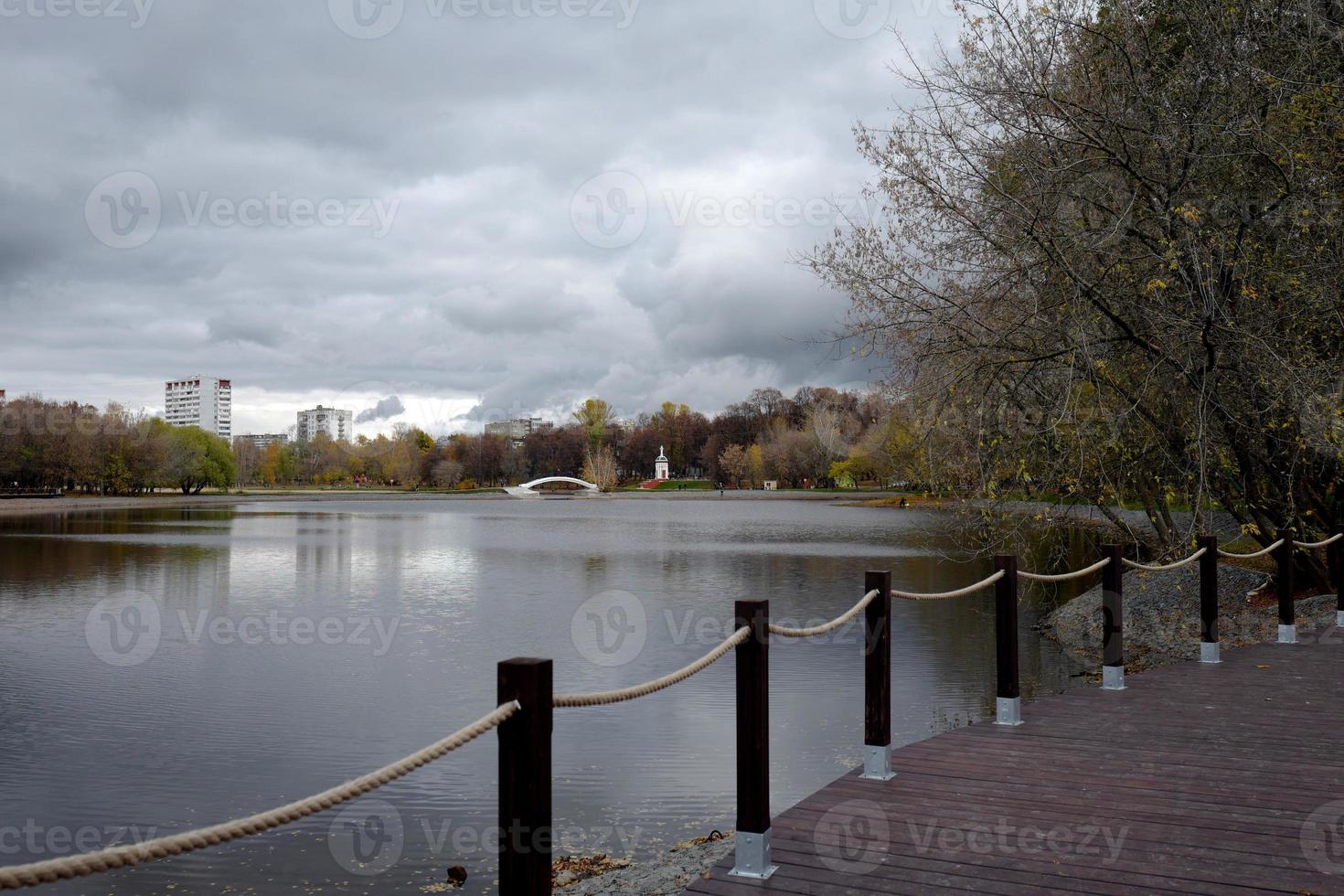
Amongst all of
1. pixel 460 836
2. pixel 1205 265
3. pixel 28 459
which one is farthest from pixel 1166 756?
pixel 28 459

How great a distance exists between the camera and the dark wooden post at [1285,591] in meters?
10.3

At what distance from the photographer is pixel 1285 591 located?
411 inches

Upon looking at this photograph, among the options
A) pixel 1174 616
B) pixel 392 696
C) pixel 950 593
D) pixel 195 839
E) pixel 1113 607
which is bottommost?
pixel 392 696

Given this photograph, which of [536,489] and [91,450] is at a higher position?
[91,450]

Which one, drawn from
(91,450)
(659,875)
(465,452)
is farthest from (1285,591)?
(465,452)

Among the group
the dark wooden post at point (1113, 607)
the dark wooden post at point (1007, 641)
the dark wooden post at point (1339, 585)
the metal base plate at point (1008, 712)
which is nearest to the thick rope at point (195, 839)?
the dark wooden post at point (1007, 641)

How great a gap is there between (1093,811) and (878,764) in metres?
1.18

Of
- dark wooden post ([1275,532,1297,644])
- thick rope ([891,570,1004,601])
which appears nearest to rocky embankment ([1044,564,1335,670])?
dark wooden post ([1275,532,1297,644])

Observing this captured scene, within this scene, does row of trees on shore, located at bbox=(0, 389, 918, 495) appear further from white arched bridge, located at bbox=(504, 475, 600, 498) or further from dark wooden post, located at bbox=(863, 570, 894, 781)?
dark wooden post, located at bbox=(863, 570, 894, 781)

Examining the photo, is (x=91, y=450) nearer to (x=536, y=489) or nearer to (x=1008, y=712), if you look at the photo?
(x=536, y=489)

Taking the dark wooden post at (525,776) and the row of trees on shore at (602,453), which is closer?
the dark wooden post at (525,776)

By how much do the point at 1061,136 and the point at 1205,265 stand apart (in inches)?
85.6

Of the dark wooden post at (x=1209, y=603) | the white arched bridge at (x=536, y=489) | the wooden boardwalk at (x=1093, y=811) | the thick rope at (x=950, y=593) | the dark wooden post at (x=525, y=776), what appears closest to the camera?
the dark wooden post at (x=525, y=776)

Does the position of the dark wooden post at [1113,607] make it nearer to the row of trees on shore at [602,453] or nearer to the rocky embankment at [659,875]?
the rocky embankment at [659,875]
